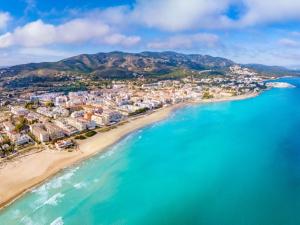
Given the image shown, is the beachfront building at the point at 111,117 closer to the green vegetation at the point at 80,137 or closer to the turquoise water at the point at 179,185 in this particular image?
the turquoise water at the point at 179,185

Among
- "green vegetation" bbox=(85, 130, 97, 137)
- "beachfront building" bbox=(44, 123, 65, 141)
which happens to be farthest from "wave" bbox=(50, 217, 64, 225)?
"green vegetation" bbox=(85, 130, 97, 137)

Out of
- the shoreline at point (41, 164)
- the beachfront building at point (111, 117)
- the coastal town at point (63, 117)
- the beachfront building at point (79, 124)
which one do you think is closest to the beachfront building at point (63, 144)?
the coastal town at point (63, 117)

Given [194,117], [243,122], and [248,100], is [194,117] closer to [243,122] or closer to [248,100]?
[243,122]

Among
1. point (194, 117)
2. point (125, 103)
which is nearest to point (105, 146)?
point (194, 117)

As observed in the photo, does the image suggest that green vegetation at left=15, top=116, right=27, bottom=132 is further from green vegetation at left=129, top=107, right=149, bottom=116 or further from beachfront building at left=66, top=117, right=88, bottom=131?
green vegetation at left=129, top=107, right=149, bottom=116

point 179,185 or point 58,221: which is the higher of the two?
point 179,185

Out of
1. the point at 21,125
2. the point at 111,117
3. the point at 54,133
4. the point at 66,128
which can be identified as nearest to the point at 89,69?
the point at 111,117

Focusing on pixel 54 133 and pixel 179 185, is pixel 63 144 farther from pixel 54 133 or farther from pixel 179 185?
pixel 179 185

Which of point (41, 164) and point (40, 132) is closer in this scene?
point (41, 164)
